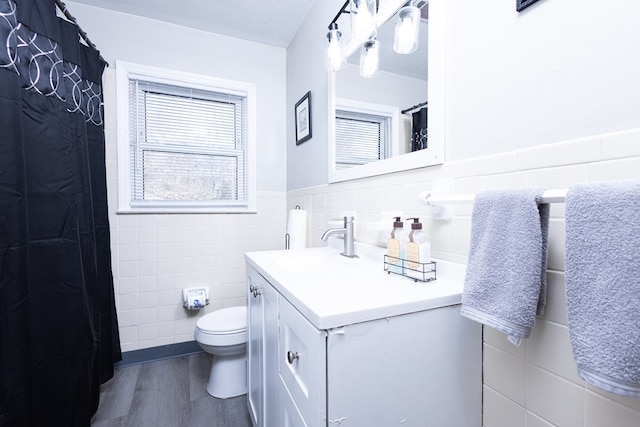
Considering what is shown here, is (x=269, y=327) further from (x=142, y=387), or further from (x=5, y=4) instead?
(x=5, y=4)

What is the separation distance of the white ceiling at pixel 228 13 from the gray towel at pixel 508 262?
6.19 ft

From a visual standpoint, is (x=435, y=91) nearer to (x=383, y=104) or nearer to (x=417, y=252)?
(x=383, y=104)

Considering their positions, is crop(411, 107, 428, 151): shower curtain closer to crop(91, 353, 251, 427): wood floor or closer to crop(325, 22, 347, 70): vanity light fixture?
crop(325, 22, 347, 70): vanity light fixture

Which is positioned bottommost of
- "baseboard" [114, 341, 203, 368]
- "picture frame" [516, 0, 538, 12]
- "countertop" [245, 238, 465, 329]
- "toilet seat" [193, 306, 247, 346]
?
"baseboard" [114, 341, 203, 368]

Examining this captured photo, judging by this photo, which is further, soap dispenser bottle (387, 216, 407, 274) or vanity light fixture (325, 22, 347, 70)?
vanity light fixture (325, 22, 347, 70)

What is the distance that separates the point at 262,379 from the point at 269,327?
0.29 metres

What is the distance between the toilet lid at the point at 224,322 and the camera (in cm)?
163

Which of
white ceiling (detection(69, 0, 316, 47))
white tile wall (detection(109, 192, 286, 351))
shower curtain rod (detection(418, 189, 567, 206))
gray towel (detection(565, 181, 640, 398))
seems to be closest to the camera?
gray towel (detection(565, 181, 640, 398))

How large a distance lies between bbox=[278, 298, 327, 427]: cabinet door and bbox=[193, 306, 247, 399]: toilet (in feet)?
2.76

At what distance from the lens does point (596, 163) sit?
0.57 meters

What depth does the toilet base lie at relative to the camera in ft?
5.49

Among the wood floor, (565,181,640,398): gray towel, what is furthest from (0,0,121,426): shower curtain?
(565,181,640,398): gray towel

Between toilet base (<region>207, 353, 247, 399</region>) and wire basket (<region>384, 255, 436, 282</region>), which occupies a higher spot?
wire basket (<region>384, 255, 436, 282</region>)

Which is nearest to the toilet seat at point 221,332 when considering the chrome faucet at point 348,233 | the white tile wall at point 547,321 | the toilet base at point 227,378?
the toilet base at point 227,378
